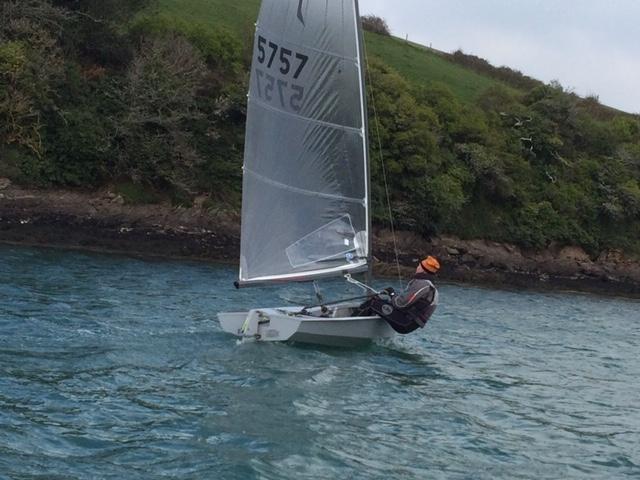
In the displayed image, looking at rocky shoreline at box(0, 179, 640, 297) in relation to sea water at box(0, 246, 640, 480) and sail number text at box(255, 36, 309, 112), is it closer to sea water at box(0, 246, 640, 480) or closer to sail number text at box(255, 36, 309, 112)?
sea water at box(0, 246, 640, 480)

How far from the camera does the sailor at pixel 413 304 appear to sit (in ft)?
52.4

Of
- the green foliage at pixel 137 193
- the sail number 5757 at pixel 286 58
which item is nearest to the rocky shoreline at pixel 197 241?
the green foliage at pixel 137 193

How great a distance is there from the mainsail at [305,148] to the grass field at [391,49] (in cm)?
2440

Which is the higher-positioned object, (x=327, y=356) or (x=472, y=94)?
(x=472, y=94)

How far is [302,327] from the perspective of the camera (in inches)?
623

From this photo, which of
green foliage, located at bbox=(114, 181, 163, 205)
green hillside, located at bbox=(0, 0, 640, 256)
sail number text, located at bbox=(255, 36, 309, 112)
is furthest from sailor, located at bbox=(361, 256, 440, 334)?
green hillside, located at bbox=(0, 0, 640, 256)

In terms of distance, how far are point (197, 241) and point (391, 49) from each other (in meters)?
29.9

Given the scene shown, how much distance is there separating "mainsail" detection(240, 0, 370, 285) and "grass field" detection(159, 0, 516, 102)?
2440 cm

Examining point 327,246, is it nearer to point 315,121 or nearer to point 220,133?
point 315,121

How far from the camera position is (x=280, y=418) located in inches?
467

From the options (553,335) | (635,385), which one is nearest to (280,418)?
(635,385)

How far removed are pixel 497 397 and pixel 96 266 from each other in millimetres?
13343

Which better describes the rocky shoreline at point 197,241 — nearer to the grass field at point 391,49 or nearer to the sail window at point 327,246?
the grass field at point 391,49

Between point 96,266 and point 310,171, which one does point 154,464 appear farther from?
point 96,266
